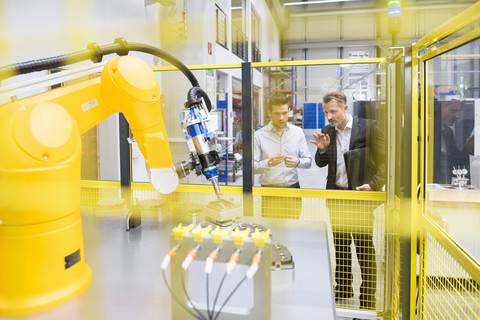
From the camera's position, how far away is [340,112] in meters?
1.94

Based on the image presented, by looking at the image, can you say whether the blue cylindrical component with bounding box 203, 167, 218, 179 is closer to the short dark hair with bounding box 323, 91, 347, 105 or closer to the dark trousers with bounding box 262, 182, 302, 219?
the dark trousers with bounding box 262, 182, 302, 219

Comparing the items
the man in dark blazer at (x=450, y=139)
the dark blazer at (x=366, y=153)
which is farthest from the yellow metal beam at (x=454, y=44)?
the man in dark blazer at (x=450, y=139)

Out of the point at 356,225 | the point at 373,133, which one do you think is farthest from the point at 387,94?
the point at 356,225

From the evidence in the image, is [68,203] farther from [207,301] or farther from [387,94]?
[387,94]

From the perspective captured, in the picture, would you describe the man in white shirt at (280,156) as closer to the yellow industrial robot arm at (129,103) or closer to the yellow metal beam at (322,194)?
the yellow metal beam at (322,194)

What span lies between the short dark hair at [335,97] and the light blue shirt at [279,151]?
0.82ft

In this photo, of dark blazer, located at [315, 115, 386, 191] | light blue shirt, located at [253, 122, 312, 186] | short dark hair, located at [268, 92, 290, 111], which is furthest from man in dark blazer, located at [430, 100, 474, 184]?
short dark hair, located at [268, 92, 290, 111]

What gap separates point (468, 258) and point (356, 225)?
811mm

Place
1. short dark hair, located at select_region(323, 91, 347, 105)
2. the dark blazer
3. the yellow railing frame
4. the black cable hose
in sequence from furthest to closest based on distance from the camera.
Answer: short dark hair, located at select_region(323, 91, 347, 105)
the dark blazer
the yellow railing frame
the black cable hose

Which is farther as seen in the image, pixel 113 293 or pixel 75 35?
pixel 113 293

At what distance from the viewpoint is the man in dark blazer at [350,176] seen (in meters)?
1.75

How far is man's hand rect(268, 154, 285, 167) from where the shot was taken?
1919 mm

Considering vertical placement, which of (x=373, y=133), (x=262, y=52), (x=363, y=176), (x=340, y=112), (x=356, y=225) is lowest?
(x=356, y=225)

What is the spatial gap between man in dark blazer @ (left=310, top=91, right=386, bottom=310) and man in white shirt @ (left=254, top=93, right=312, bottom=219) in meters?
0.13
